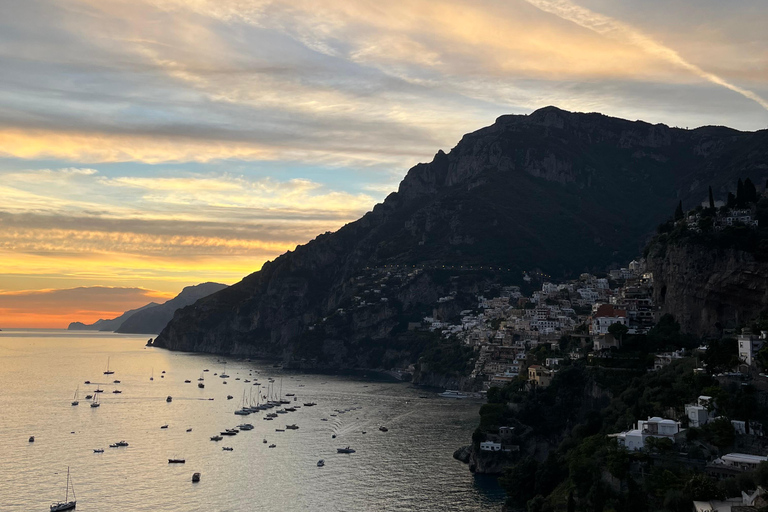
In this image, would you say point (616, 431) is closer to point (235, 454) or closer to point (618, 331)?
point (618, 331)

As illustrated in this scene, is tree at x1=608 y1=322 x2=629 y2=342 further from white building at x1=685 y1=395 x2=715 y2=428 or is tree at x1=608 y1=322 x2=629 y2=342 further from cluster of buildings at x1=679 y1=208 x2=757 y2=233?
white building at x1=685 y1=395 x2=715 y2=428

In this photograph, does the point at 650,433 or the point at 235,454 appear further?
the point at 235,454

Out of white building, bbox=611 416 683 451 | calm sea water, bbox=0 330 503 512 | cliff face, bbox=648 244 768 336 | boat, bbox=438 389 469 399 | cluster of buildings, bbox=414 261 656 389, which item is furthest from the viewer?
boat, bbox=438 389 469 399

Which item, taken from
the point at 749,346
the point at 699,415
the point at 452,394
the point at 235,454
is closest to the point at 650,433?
the point at 699,415

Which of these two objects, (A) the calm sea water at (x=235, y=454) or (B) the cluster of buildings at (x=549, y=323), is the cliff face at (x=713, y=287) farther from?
(A) the calm sea water at (x=235, y=454)

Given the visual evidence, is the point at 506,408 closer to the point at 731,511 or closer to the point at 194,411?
the point at 731,511

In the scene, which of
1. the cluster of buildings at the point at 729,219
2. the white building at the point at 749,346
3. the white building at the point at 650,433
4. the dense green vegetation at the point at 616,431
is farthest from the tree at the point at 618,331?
the white building at the point at 650,433

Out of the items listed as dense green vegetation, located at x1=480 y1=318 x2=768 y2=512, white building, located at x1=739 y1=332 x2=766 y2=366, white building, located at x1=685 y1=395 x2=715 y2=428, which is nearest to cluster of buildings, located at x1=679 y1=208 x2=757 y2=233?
dense green vegetation, located at x1=480 y1=318 x2=768 y2=512
